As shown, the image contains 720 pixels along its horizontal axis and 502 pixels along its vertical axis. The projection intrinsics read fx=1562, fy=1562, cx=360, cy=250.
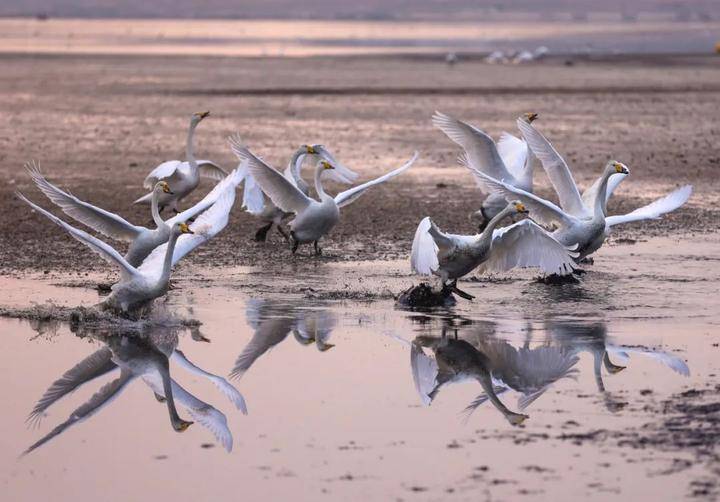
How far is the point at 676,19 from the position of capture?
11306 cm

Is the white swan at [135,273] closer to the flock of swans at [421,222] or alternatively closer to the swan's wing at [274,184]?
the flock of swans at [421,222]

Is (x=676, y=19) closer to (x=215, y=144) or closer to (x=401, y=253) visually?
(x=215, y=144)

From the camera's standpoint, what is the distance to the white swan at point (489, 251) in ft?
41.3

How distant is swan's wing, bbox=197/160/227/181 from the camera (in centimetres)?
1802

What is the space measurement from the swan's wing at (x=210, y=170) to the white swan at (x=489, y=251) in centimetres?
531

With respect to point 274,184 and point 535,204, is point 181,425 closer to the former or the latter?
point 535,204

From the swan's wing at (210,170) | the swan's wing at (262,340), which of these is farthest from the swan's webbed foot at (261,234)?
the swan's wing at (262,340)

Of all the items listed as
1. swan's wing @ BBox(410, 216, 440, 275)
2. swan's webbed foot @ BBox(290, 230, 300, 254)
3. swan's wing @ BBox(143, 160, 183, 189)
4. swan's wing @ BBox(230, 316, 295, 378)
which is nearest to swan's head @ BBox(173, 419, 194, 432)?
swan's wing @ BBox(230, 316, 295, 378)

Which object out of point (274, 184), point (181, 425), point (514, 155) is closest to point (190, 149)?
point (274, 184)

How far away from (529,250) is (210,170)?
6.06m

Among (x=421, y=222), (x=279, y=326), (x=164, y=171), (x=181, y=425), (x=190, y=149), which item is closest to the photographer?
(x=181, y=425)

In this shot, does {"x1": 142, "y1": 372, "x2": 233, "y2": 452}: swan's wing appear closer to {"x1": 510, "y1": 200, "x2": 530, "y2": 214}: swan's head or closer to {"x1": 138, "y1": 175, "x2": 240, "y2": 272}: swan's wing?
{"x1": 138, "y1": 175, "x2": 240, "y2": 272}: swan's wing

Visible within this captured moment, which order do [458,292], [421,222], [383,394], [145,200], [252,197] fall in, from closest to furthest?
[383,394]
[421,222]
[458,292]
[252,197]
[145,200]

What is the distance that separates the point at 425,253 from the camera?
12.5 m
